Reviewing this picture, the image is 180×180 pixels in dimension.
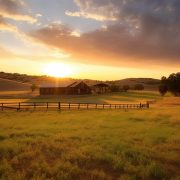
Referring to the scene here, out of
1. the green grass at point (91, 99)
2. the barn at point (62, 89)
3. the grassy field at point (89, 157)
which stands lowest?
the green grass at point (91, 99)

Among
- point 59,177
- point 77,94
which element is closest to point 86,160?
point 59,177

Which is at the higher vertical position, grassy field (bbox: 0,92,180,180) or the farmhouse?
the farmhouse

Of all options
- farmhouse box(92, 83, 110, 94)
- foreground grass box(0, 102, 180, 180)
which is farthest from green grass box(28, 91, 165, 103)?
foreground grass box(0, 102, 180, 180)

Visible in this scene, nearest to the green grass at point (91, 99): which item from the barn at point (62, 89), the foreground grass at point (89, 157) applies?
the barn at point (62, 89)

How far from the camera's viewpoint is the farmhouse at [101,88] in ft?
353

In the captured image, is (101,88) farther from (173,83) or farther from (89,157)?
(89,157)

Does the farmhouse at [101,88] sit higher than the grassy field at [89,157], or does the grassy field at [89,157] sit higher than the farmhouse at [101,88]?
the farmhouse at [101,88]

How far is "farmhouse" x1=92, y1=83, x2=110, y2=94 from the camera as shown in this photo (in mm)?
107600

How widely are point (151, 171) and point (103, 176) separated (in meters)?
1.79

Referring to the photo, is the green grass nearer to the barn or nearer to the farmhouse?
the barn

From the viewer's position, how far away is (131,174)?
32.9 ft

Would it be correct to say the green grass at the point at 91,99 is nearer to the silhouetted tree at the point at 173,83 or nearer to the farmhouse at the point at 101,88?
the silhouetted tree at the point at 173,83

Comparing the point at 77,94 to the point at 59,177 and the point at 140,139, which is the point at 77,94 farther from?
the point at 59,177

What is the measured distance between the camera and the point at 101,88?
111 meters
